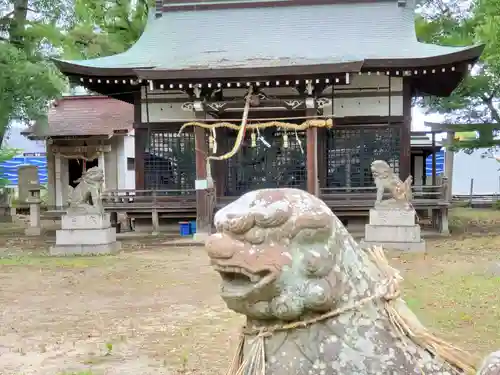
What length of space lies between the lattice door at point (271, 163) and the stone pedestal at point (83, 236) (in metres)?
4.10

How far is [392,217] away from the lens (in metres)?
11.8

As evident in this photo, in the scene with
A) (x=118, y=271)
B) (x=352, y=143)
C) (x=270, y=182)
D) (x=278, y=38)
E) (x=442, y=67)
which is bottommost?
(x=118, y=271)

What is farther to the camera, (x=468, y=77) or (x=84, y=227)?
(x=468, y=77)

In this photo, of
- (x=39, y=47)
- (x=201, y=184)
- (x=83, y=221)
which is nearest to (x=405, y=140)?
(x=201, y=184)

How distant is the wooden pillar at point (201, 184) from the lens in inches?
553

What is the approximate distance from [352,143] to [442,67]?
2.89 meters

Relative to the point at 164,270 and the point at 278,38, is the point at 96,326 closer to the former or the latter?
the point at 164,270

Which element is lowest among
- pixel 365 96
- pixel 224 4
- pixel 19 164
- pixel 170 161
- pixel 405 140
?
pixel 170 161

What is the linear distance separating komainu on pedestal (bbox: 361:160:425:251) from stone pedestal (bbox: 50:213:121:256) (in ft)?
17.5

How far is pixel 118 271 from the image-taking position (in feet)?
33.8

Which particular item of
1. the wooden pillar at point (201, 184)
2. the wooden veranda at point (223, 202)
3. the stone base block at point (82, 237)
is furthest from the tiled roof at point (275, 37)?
the stone base block at point (82, 237)

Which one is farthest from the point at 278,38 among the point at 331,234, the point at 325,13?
the point at 331,234

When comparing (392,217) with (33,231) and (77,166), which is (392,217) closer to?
(33,231)

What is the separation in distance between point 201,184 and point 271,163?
2.27 metres
